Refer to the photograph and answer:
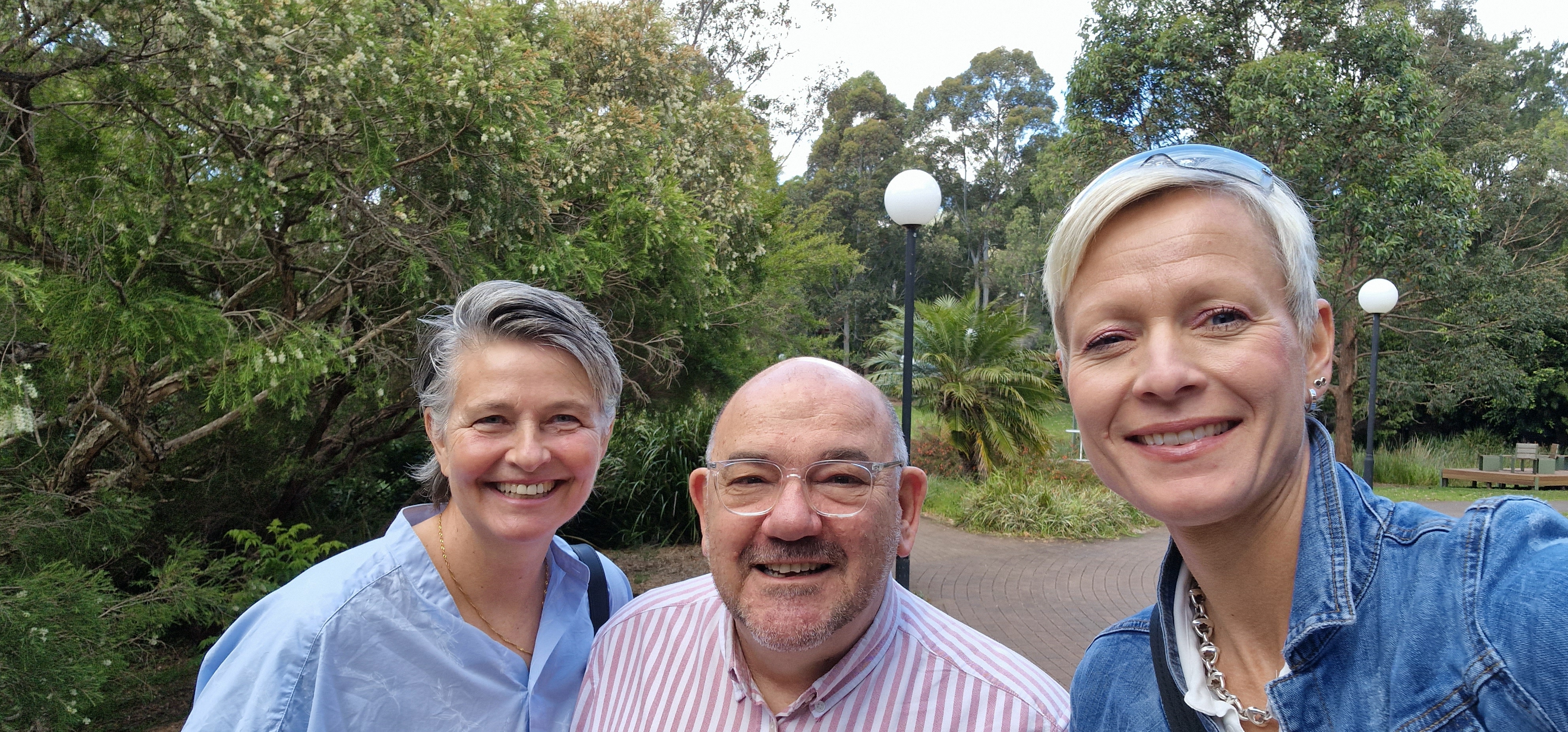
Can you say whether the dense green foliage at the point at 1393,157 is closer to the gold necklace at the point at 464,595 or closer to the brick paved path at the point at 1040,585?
the brick paved path at the point at 1040,585

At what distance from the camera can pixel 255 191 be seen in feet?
13.9

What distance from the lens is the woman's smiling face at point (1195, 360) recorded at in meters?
1.17

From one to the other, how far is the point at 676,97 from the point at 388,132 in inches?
207

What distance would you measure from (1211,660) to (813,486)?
76cm

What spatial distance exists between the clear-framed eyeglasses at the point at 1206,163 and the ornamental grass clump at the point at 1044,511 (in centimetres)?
1127

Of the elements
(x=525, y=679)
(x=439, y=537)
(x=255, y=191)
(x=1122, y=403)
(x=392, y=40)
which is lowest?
(x=525, y=679)

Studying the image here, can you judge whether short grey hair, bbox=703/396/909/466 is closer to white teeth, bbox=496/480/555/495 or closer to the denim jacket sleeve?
white teeth, bbox=496/480/555/495

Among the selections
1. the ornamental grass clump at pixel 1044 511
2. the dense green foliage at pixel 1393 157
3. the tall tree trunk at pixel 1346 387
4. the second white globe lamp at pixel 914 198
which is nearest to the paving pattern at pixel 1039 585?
the ornamental grass clump at pixel 1044 511

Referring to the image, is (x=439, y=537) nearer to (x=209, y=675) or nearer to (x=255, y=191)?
(x=209, y=675)

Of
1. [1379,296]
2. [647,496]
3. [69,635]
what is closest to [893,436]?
[69,635]

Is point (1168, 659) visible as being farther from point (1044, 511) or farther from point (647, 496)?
point (1044, 511)

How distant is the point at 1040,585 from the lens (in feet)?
32.1

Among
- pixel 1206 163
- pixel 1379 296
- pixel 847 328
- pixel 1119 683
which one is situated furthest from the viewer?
pixel 847 328

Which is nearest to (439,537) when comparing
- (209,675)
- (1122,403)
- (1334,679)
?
(209,675)
